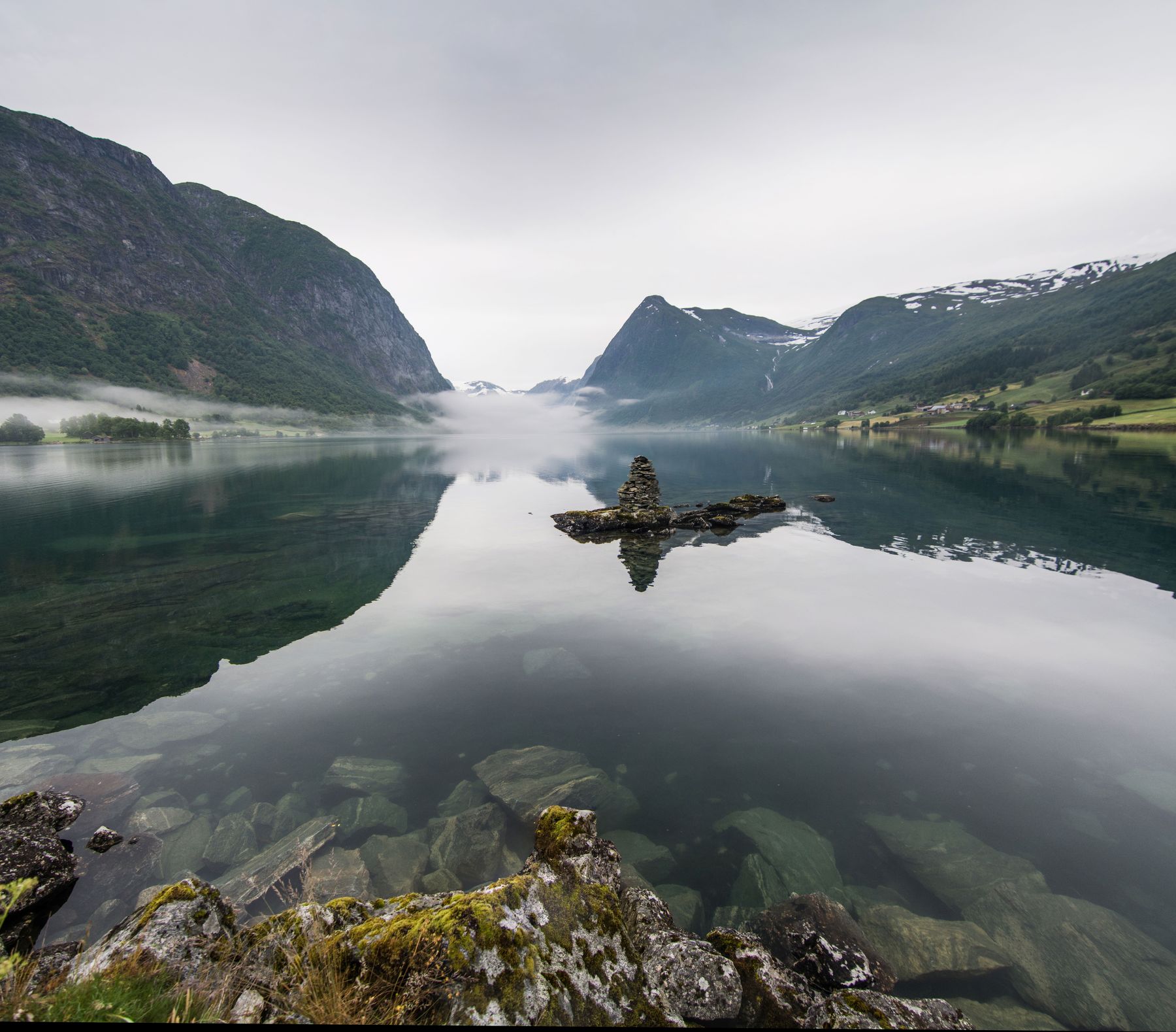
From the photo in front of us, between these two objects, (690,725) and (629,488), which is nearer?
(690,725)

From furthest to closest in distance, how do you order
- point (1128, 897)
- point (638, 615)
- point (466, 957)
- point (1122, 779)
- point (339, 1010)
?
point (638, 615), point (1122, 779), point (1128, 897), point (466, 957), point (339, 1010)

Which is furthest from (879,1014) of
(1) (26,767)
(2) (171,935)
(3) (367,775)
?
(1) (26,767)

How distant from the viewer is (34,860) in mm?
8562

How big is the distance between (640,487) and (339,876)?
4259 cm

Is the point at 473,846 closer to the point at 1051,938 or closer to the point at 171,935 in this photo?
the point at 171,935

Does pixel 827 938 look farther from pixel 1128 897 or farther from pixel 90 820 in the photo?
pixel 90 820

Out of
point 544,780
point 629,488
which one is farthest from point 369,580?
point 629,488

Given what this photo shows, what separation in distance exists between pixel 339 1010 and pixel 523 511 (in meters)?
50.3

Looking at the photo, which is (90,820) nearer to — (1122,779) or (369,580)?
(369,580)

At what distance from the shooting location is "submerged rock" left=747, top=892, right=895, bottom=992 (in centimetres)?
709

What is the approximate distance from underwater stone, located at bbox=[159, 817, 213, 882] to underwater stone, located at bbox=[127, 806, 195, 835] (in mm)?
224

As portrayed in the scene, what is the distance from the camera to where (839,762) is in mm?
12570

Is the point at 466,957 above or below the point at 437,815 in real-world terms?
above

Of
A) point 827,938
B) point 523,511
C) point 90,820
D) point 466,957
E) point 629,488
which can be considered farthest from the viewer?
point 523,511
